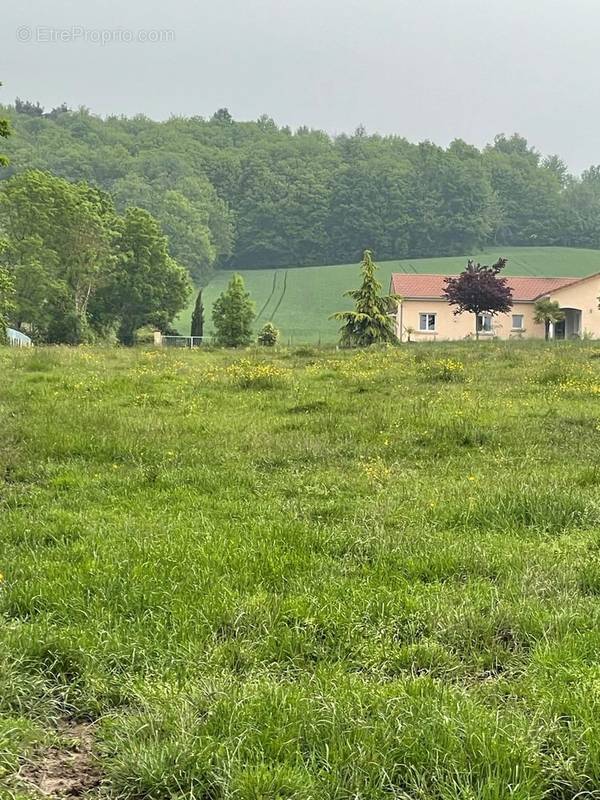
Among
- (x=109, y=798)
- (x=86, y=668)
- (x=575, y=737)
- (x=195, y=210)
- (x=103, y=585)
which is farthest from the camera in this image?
(x=195, y=210)

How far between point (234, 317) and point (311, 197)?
2460 inches

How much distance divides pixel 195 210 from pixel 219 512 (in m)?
101

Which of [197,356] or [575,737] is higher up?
[197,356]

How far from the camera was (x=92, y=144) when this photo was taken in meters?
103

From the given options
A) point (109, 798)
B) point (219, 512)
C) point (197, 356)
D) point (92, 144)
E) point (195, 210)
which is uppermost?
point (92, 144)

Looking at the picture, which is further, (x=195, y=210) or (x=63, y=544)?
(x=195, y=210)

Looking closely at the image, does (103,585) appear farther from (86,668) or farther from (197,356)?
(197,356)

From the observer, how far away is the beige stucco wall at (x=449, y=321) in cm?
5353

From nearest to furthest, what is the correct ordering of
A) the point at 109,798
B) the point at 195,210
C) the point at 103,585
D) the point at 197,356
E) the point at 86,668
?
1. the point at 109,798
2. the point at 86,668
3. the point at 103,585
4. the point at 197,356
5. the point at 195,210

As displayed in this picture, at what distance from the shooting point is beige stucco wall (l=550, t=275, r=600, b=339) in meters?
51.0

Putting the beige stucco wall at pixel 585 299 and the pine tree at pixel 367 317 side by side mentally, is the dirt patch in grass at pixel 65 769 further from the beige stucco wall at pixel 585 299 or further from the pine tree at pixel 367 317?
the beige stucco wall at pixel 585 299

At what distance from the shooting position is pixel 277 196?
112m

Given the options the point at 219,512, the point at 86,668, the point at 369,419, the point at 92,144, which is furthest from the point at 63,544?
the point at 92,144

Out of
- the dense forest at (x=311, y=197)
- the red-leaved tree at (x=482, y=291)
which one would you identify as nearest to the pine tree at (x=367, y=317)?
the red-leaved tree at (x=482, y=291)
